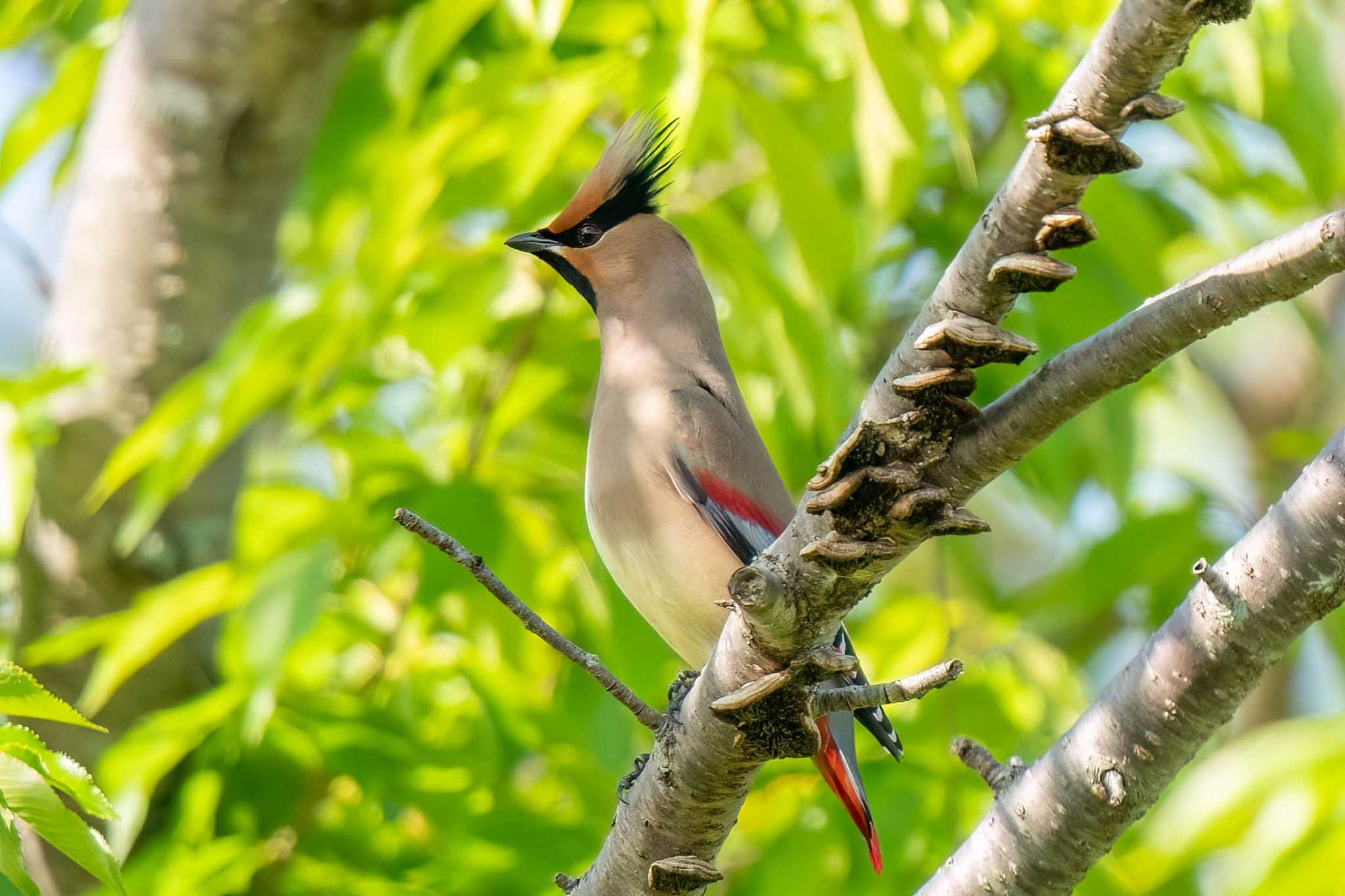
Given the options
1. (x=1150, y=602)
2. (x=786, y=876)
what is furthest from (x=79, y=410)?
(x=1150, y=602)

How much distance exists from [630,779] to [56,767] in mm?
1008

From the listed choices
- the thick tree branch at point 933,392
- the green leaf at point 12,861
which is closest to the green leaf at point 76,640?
the green leaf at point 12,861

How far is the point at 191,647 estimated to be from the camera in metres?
3.99

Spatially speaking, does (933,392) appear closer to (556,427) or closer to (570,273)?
(570,273)

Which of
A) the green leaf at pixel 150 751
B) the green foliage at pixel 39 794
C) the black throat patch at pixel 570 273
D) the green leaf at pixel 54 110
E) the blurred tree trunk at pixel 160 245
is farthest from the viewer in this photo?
the green leaf at pixel 54 110

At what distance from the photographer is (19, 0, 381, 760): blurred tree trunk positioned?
150 inches

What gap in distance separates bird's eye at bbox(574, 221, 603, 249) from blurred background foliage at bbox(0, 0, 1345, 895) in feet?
0.60

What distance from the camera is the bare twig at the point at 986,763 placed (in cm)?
203

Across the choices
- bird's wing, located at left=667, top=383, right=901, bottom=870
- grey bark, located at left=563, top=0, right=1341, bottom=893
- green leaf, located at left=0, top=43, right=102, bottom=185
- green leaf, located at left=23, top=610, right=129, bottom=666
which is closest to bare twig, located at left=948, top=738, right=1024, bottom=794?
grey bark, located at left=563, top=0, right=1341, bottom=893

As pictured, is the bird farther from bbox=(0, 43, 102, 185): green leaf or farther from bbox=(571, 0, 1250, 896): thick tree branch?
bbox=(0, 43, 102, 185): green leaf

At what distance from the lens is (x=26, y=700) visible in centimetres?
166

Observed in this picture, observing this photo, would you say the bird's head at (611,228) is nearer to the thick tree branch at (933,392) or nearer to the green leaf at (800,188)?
the green leaf at (800,188)

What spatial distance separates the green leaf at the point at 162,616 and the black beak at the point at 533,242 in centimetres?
96

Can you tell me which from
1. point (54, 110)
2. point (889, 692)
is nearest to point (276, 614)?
point (889, 692)
